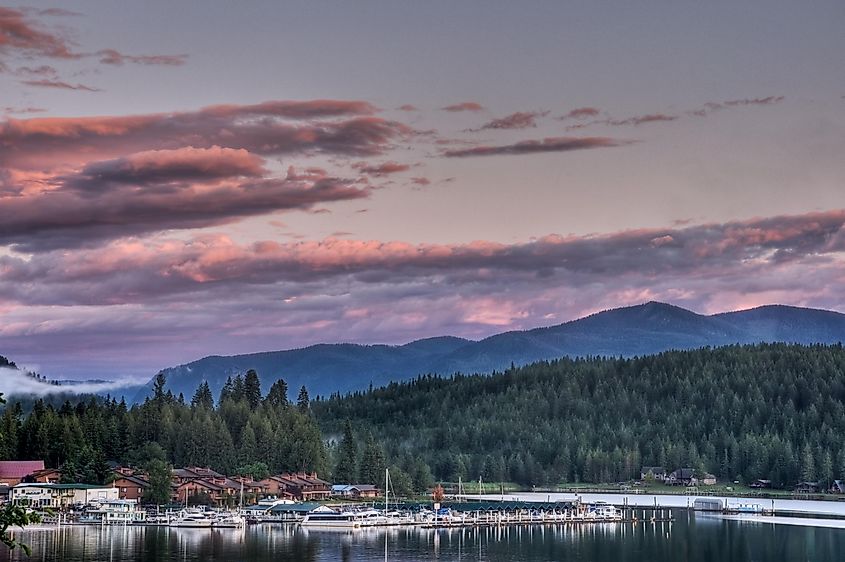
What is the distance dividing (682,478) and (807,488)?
26.1 meters

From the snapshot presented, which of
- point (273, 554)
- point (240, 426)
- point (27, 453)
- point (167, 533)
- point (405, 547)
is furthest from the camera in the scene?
point (240, 426)

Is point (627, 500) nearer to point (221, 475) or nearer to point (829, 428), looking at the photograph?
point (829, 428)

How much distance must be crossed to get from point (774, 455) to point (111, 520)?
111 metres

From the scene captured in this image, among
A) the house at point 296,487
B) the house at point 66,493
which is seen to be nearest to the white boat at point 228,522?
the house at point 66,493

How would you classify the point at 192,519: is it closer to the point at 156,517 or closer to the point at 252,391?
the point at 156,517

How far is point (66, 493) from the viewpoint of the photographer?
138250 mm

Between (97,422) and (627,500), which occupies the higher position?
(97,422)

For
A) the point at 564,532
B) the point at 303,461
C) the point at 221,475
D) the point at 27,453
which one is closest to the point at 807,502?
the point at 564,532

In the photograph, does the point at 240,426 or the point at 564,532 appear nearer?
the point at 564,532

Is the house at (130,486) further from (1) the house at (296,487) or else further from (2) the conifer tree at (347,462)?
(2) the conifer tree at (347,462)

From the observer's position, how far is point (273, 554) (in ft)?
294

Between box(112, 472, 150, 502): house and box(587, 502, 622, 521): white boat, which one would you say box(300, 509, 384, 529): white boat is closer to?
box(112, 472, 150, 502): house

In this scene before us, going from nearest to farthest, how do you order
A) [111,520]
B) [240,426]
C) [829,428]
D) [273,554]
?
[273,554]
[111,520]
[240,426]
[829,428]

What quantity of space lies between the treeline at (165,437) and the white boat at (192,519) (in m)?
19.9
